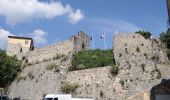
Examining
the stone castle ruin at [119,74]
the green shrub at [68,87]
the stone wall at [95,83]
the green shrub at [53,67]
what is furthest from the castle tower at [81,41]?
the green shrub at [68,87]

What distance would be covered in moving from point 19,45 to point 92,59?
66.0 feet

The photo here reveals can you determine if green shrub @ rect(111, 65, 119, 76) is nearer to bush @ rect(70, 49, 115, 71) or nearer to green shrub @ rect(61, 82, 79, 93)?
bush @ rect(70, 49, 115, 71)

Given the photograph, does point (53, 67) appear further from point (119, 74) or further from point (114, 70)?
point (119, 74)

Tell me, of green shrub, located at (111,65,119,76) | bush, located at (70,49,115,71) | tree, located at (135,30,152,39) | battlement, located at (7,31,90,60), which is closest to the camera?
green shrub, located at (111,65,119,76)

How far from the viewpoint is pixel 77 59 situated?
39219mm

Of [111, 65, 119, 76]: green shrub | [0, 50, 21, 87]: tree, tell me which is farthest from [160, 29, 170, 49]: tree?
Result: [0, 50, 21, 87]: tree

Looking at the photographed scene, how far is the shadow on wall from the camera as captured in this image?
29.2 metres

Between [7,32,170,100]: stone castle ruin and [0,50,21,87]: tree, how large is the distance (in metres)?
5.86

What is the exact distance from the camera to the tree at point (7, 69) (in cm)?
4616

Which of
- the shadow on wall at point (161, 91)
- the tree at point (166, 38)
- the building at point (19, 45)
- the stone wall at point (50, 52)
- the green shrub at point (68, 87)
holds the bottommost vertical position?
the shadow on wall at point (161, 91)

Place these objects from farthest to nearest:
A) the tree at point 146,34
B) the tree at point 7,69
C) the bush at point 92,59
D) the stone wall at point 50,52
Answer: the tree at point 7,69 → the stone wall at point 50,52 → the bush at point 92,59 → the tree at point 146,34

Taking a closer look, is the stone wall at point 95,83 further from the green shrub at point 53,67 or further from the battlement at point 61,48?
the battlement at point 61,48

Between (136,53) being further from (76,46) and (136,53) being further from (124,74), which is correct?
(76,46)

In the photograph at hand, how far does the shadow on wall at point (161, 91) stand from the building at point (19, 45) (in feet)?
94.8
